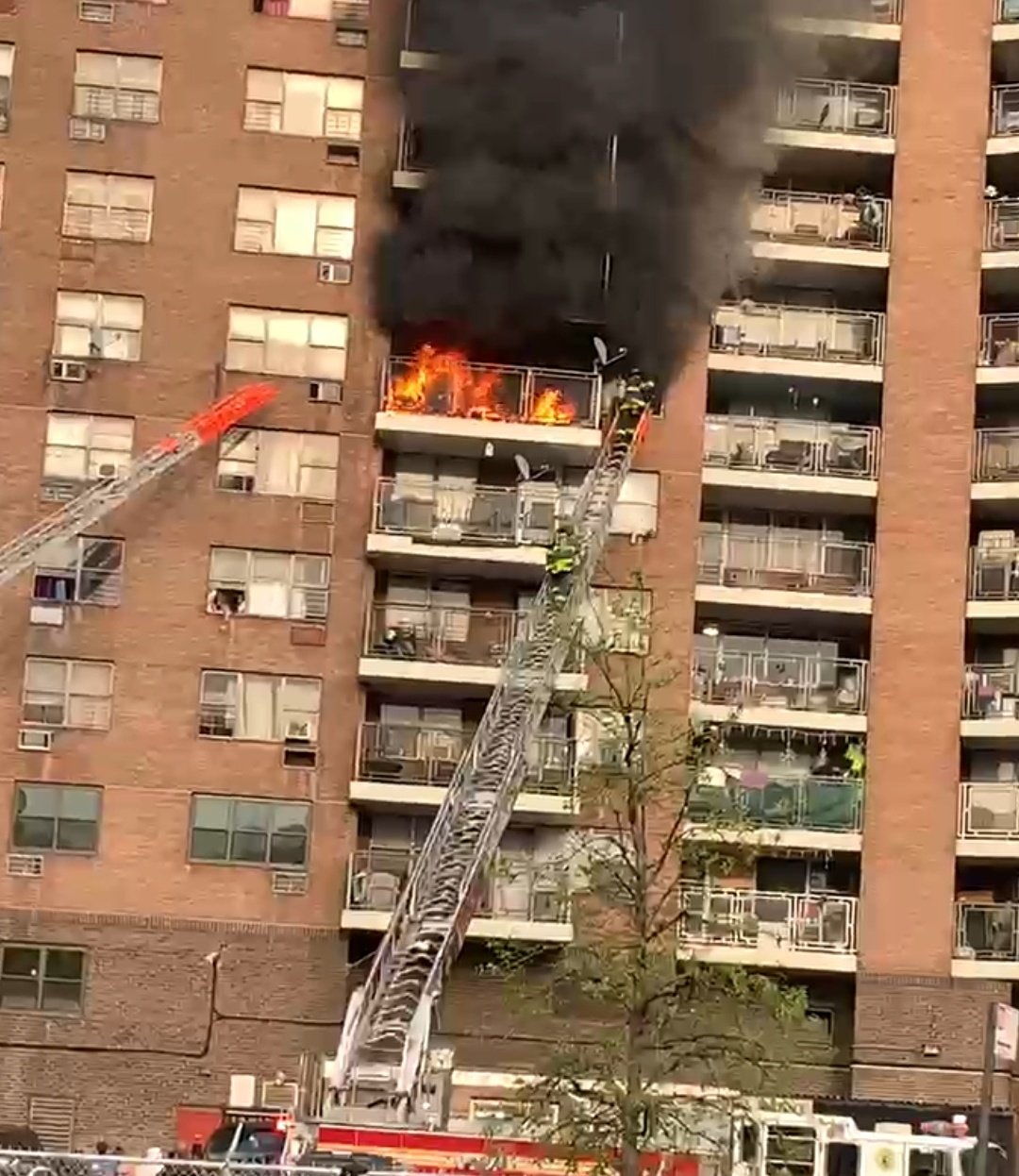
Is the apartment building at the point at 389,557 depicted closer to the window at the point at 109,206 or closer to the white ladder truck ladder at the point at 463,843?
the window at the point at 109,206

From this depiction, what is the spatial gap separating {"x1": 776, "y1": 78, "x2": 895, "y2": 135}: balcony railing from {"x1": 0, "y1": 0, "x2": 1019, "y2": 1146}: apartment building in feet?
0.23

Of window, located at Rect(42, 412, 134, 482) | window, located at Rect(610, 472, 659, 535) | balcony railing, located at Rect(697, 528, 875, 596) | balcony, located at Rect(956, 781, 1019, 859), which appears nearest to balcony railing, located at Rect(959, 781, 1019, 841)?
balcony, located at Rect(956, 781, 1019, 859)

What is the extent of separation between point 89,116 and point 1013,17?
51.7 ft

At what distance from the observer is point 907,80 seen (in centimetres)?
3559

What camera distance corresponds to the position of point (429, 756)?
1310 inches

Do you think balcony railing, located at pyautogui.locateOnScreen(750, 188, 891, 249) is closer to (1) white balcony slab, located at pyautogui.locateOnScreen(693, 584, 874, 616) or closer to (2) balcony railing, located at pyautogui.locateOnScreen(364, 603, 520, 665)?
(1) white balcony slab, located at pyautogui.locateOnScreen(693, 584, 874, 616)

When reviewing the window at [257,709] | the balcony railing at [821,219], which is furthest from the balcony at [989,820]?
the window at [257,709]

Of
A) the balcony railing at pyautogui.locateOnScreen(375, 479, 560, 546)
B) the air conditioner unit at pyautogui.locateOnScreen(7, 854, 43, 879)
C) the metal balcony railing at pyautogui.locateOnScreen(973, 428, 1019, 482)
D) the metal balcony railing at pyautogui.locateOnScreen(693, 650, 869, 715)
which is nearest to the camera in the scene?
the air conditioner unit at pyautogui.locateOnScreen(7, 854, 43, 879)

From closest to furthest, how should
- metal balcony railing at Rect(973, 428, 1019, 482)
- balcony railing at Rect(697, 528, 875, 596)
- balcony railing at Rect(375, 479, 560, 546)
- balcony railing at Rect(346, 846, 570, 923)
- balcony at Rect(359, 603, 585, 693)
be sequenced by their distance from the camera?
balcony railing at Rect(346, 846, 570, 923) < balcony at Rect(359, 603, 585, 693) < balcony railing at Rect(375, 479, 560, 546) < balcony railing at Rect(697, 528, 875, 596) < metal balcony railing at Rect(973, 428, 1019, 482)

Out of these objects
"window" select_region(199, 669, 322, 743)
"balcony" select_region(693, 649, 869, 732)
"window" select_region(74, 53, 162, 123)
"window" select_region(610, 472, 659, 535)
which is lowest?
"window" select_region(199, 669, 322, 743)

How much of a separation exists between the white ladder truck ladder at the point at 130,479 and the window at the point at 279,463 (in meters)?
0.44

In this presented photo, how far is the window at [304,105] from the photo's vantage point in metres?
35.1

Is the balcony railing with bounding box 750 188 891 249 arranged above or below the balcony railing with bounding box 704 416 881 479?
above

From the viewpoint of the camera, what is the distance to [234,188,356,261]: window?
34625 mm
